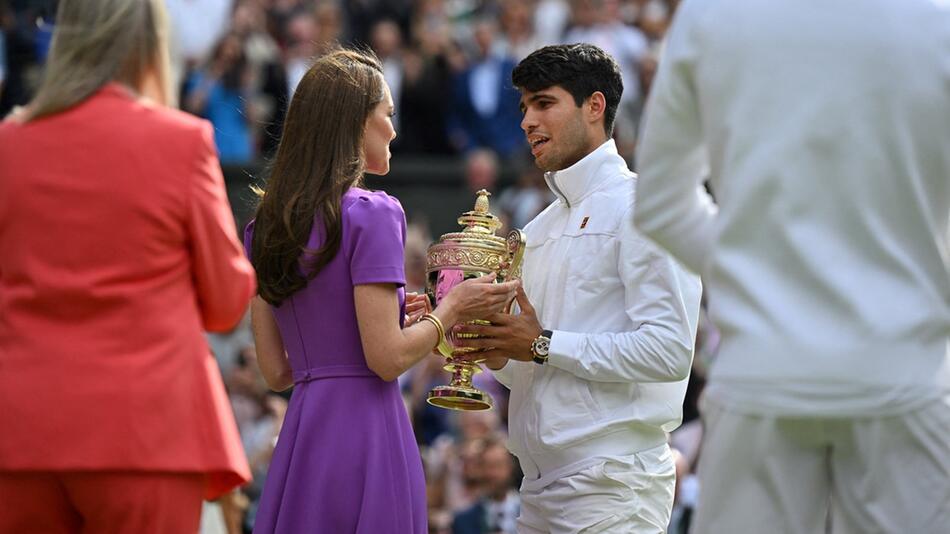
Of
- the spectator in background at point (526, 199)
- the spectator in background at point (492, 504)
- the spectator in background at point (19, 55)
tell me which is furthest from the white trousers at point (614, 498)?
the spectator in background at point (19, 55)

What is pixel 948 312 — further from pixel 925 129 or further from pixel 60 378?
pixel 60 378

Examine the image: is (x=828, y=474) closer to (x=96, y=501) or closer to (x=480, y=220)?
(x=96, y=501)

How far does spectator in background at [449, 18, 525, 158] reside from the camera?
14414 mm

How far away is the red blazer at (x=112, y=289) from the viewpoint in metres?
3.69

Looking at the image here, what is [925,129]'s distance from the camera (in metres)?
3.67

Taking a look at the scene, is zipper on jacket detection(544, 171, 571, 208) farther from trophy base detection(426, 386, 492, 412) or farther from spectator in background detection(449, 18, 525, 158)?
spectator in background detection(449, 18, 525, 158)

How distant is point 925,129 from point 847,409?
68cm

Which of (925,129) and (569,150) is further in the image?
(569,150)

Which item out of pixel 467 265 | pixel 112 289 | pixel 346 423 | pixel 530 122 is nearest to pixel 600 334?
pixel 467 265

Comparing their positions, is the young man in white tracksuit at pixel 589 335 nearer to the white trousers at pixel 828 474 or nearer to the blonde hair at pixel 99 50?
the white trousers at pixel 828 474

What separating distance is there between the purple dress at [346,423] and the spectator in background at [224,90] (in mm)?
8341

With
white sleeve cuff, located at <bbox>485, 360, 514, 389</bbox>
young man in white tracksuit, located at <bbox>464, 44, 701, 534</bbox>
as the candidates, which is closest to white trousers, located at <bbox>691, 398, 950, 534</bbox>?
young man in white tracksuit, located at <bbox>464, 44, 701, 534</bbox>

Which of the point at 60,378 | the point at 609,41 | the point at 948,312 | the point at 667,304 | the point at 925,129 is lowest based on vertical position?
the point at 609,41

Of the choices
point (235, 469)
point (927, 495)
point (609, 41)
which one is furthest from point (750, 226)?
point (609, 41)
